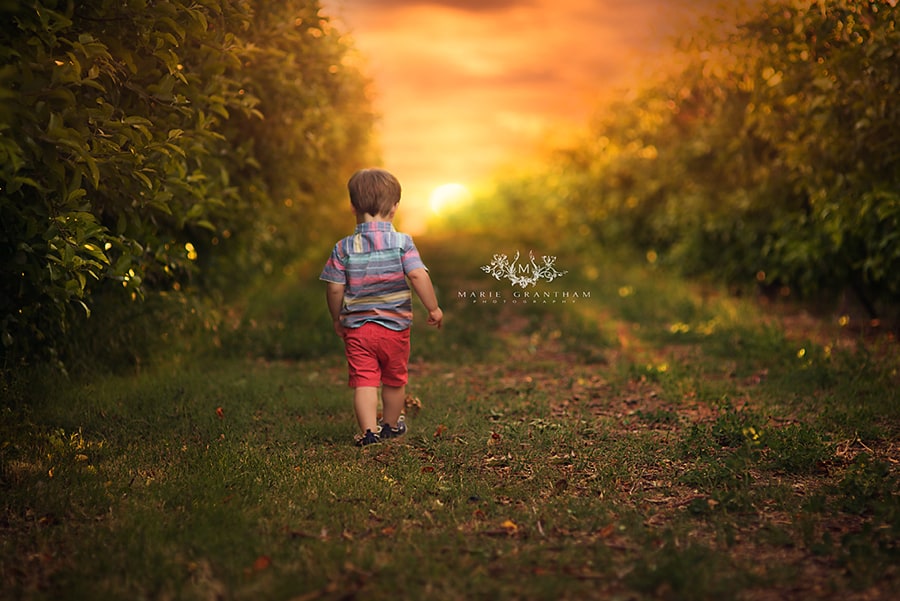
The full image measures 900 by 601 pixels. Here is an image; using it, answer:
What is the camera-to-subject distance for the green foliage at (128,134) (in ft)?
13.9

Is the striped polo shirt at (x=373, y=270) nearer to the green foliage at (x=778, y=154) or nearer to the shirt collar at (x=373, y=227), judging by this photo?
the shirt collar at (x=373, y=227)

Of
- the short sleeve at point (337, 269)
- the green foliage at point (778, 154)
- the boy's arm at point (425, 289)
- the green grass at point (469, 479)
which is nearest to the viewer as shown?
the green grass at point (469, 479)

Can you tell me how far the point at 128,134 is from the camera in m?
4.80

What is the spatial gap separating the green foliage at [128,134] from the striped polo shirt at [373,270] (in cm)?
122

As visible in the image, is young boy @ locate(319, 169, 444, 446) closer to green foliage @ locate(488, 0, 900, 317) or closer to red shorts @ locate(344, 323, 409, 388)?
red shorts @ locate(344, 323, 409, 388)

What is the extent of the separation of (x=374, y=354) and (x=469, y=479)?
1.18 m

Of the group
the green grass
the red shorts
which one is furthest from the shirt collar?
the green grass

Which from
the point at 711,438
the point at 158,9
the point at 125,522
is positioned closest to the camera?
the point at 125,522

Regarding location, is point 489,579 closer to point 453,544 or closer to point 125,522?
point 453,544

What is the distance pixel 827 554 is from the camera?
11.9ft

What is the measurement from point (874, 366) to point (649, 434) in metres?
2.63

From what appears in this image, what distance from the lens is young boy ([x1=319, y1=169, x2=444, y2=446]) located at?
17.6 feet

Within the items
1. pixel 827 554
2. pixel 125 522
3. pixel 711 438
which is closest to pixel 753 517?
pixel 827 554

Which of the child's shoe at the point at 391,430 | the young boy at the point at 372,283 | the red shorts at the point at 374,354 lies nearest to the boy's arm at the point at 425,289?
the young boy at the point at 372,283
